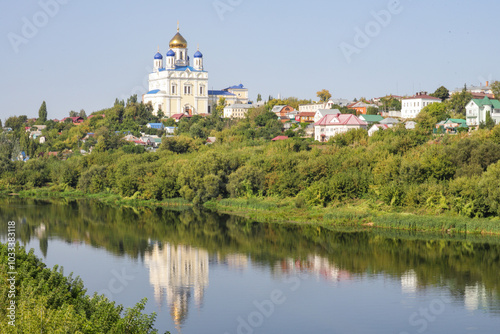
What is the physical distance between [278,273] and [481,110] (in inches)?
829

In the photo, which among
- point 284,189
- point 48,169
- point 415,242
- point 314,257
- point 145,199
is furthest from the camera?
point 48,169

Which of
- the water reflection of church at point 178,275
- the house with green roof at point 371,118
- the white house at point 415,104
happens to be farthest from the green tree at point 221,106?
the water reflection of church at point 178,275

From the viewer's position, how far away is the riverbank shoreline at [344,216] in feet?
60.9

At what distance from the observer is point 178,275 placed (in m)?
15.0

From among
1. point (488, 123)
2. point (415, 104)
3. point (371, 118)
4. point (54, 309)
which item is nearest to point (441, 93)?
point (415, 104)

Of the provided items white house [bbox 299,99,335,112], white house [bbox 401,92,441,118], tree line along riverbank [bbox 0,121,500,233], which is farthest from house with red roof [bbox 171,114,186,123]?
tree line along riverbank [bbox 0,121,500,233]

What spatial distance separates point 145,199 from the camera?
27359 millimetres

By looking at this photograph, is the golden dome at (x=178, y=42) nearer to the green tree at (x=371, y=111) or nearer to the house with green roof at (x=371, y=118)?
the green tree at (x=371, y=111)

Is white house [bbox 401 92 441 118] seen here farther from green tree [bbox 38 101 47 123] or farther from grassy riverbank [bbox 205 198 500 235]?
green tree [bbox 38 101 47 123]

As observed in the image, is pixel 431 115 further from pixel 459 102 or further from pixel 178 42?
pixel 178 42

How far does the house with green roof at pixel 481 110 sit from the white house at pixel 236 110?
798 inches

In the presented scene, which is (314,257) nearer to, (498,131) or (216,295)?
(216,295)

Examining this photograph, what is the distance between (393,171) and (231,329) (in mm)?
11460

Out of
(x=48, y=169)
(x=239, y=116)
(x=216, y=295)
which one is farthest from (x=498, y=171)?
(x=239, y=116)
